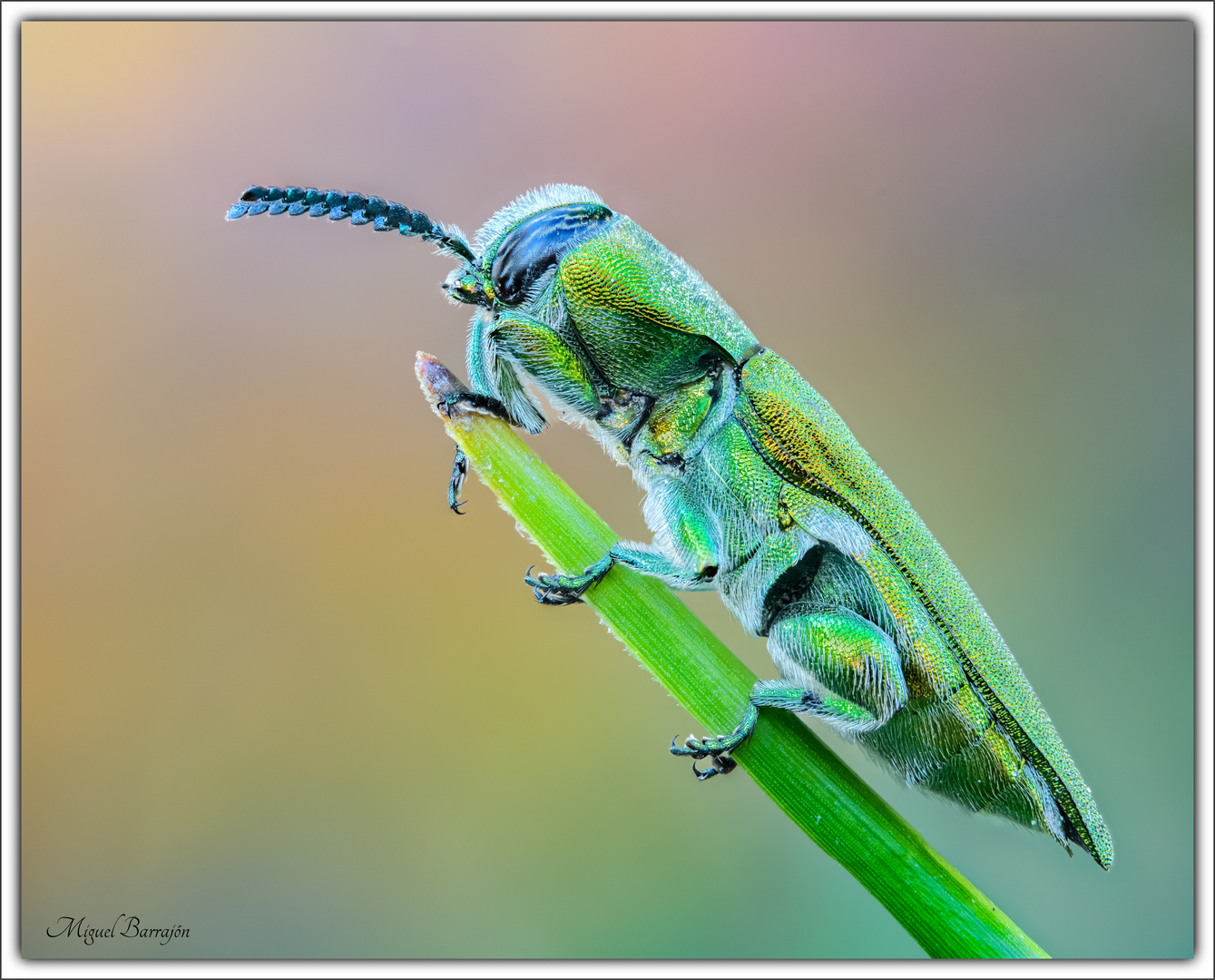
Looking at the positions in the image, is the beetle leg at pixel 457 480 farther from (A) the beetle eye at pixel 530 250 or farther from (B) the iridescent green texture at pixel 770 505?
(A) the beetle eye at pixel 530 250

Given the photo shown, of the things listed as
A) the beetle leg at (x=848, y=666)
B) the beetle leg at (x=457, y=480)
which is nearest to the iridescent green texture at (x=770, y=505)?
the beetle leg at (x=848, y=666)

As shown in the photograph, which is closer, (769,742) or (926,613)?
(769,742)

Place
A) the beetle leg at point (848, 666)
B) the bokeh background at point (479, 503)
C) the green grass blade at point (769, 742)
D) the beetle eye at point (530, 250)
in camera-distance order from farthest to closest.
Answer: the bokeh background at point (479, 503) < the beetle eye at point (530, 250) < the beetle leg at point (848, 666) < the green grass blade at point (769, 742)

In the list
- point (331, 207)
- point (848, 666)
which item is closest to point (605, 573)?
point (848, 666)

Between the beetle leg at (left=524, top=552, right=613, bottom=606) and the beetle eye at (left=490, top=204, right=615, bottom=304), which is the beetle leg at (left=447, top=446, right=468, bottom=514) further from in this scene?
the beetle eye at (left=490, top=204, right=615, bottom=304)

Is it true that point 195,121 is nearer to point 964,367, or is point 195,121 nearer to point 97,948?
point 97,948

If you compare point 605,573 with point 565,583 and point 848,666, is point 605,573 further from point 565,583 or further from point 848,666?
point 848,666
